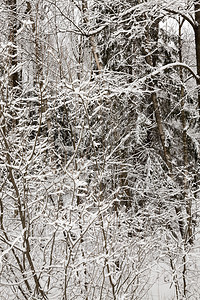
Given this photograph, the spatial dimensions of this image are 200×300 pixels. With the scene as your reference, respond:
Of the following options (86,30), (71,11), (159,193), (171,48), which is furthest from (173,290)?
(171,48)

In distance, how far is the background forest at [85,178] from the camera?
3418 millimetres

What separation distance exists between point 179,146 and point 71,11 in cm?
639

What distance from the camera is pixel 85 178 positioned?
4840mm

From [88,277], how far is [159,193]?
3037 mm

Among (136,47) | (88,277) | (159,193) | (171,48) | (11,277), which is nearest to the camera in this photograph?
(11,277)

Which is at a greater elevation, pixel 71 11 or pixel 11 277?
pixel 71 11

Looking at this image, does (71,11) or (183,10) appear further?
(71,11)

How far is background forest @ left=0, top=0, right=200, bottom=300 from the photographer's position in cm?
342

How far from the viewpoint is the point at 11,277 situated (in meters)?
3.88

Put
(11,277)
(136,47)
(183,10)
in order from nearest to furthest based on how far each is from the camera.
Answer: (11,277), (183,10), (136,47)

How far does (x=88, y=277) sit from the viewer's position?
421 cm

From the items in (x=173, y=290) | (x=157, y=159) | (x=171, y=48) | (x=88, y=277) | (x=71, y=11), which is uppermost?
(x=171, y=48)

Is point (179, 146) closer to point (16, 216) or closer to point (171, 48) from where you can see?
point (171, 48)

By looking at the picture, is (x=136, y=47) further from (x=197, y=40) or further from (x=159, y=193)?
(x=159, y=193)
